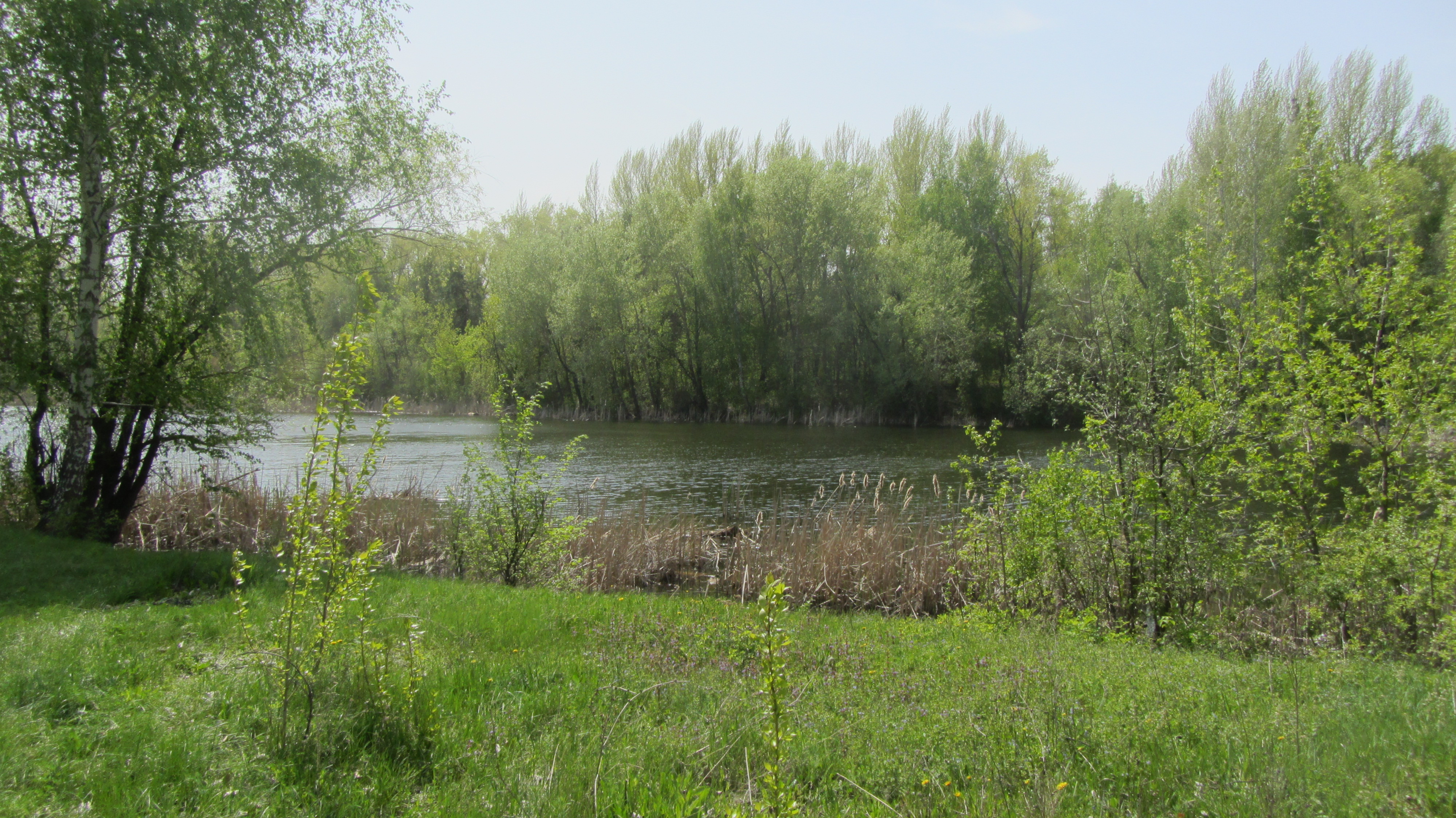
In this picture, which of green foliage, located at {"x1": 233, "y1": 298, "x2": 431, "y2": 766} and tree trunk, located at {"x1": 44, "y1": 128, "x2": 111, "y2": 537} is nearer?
green foliage, located at {"x1": 233, "y1": 298, "x2": 431, "y2": 766}

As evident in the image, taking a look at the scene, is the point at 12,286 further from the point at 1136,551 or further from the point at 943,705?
the point at 1136,551

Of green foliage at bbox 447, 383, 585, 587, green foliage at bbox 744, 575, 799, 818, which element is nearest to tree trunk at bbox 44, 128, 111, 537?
green foliage at bbox 447, 383, 585, 587

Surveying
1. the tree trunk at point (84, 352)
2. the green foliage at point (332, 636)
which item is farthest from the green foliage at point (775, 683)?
the tree trunk at point (84, 352)

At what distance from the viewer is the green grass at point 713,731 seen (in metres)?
3.69

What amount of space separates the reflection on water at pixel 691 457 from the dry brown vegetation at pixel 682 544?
4.41ft

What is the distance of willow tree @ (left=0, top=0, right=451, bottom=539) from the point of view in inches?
436

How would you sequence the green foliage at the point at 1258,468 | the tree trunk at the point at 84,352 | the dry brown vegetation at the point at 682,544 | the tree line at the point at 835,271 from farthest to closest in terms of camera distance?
the tree line at the point at 835,271
the dry brown vegetation at the point at 682,544
the tree trunk at the point at 84,352
the green foliage at the point at 1258,468

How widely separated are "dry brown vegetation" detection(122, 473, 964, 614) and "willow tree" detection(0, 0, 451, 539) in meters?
1.26

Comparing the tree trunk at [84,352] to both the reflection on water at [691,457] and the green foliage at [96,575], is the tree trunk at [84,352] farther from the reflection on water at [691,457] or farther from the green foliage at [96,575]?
the reflection on water at [691,457]

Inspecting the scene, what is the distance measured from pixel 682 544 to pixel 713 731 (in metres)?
8.91

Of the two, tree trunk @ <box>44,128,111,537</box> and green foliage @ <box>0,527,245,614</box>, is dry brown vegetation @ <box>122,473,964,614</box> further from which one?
green foliage @ <box>0,527,245,614</box>

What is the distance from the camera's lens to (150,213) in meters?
11.8

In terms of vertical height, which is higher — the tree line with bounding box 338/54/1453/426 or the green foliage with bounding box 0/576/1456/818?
the tree line with bounding box 338/54/1453/426

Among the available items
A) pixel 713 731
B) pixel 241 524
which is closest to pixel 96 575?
pixel 241 524
